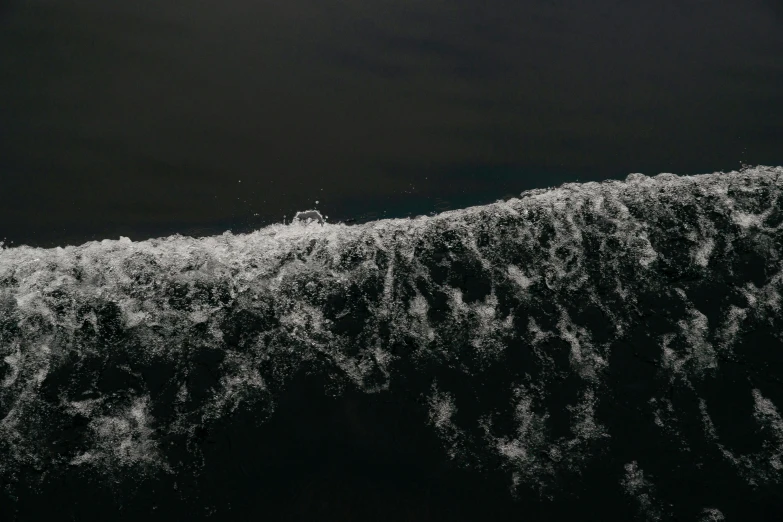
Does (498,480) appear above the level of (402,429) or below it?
below

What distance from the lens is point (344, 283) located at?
5.59m

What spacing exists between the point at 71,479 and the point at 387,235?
10.6ft

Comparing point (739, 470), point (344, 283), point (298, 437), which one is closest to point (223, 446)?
point (298, 437)

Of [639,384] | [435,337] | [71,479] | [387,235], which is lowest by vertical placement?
[71,479]

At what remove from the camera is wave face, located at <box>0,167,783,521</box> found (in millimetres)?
4590

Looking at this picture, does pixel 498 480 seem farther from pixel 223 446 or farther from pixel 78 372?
pixel 78 372

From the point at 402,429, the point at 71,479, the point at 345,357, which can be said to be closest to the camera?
the point at 71,479

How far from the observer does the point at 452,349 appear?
5.20m

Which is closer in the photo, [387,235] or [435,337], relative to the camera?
[435,337]

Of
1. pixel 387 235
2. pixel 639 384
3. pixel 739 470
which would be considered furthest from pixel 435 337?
pixel 739 470

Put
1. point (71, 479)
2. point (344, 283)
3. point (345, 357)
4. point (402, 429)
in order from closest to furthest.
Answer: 1. point (71, 479)
2. point (402, 429)
3. point (345, 357)
4. point (344, 283)

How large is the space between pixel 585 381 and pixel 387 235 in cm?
220

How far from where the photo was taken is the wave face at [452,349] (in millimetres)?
4590

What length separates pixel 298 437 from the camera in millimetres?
4738
